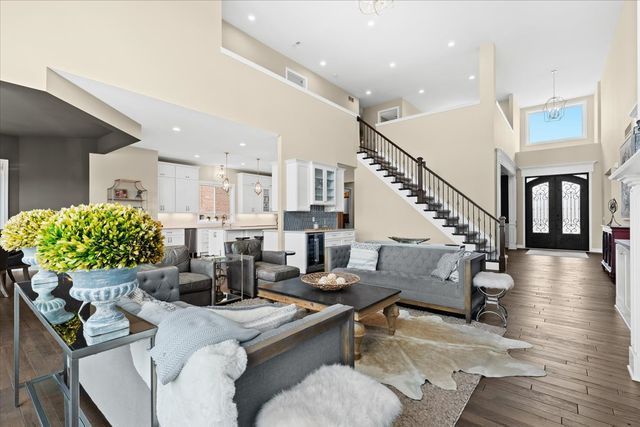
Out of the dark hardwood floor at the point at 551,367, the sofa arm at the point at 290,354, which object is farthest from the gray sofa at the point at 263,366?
the dark hardwood floor at the point at 551,367

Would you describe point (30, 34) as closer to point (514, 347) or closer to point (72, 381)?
point (72, 381)

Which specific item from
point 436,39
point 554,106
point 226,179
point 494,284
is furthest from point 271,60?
point 554,106

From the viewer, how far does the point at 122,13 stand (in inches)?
157

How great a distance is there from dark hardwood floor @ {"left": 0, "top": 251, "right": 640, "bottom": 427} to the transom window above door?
8.27 meters

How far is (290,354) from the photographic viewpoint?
52.0 inches

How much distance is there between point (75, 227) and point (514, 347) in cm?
343

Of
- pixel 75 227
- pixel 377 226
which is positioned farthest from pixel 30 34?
pixel 377 226

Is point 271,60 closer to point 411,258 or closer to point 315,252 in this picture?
point 315,252

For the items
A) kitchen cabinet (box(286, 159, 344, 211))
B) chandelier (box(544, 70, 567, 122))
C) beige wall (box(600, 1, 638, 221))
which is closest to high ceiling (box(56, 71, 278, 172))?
kitchen cabinet (box(286, 159, 344, 211))

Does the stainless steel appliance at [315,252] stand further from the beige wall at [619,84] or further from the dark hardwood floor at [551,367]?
the beige wall at [619,84]

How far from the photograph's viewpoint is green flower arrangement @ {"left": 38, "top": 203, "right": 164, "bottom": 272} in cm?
111

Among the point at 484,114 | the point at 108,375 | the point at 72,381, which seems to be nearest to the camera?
the point at 72,381

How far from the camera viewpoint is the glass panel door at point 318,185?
23.2 feet

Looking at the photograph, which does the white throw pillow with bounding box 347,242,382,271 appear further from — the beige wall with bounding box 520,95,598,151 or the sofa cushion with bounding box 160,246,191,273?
the beige wall with bounding box 520,95,598,151
